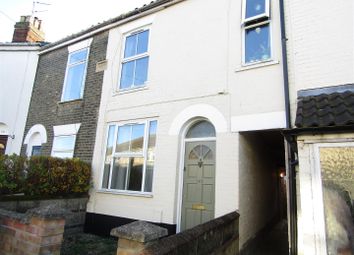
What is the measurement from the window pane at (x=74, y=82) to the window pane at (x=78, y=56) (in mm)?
232

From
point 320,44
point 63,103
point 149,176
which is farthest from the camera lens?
point 63,103

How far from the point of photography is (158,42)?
7.69 m

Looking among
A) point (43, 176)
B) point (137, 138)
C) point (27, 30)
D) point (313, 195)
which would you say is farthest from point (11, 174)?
point (27, 30)

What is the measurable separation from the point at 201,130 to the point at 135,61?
3.16 meters

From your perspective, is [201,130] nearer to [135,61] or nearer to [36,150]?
[135,61]

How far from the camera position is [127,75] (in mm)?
8289

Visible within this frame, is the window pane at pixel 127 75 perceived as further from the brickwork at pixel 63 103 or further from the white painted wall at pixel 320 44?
the white painted wall at pixel 320 44

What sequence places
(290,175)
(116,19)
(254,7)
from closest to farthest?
(290,175) → (254,7) → (116,19)

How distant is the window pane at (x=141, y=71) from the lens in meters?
7.86

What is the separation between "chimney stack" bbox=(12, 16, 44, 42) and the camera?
1198 centimetres

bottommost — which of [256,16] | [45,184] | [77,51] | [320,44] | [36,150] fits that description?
[45,184]

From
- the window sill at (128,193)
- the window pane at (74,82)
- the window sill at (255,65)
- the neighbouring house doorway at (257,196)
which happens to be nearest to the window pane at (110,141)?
the window sill at (128,193)

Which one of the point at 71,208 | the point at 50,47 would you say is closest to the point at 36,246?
the point at 71,208

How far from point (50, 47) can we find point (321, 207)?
35.3 feet
